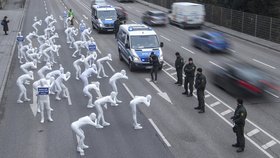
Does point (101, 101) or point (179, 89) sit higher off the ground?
point (101, 101)

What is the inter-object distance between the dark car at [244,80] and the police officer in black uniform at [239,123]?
18.7ft

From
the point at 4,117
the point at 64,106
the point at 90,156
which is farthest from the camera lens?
the point at 64,106

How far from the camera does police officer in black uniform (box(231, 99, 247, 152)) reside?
1485 cm

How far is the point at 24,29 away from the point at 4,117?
27925 millimetres

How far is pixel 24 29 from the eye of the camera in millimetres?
45875

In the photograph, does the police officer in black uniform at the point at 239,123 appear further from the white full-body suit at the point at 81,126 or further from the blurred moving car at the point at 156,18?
the blurred moving car at the point at 156,18

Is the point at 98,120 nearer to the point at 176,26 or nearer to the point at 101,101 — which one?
the point at 101,101

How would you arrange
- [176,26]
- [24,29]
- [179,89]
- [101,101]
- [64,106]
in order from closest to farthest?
[101,101] → [64,106] → [179,89] → [24,29] → [176,26]

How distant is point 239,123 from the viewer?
14992 millimetres

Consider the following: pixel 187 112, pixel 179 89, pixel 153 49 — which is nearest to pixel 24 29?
pixel 153 49

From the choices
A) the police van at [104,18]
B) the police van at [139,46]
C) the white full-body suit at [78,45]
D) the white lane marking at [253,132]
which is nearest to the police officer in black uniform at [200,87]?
the white lane marking at [253,132]

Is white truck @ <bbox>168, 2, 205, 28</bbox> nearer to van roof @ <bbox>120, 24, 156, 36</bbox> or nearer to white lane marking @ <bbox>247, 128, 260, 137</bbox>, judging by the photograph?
van roof @ <bbox>120, 24, 156, 36</bbox>

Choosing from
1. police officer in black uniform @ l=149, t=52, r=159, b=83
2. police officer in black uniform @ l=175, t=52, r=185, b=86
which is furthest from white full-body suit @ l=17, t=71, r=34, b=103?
police officer in black uniform @ l=175, t=52, r=185, b=86

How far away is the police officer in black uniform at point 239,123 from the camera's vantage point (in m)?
14.9
